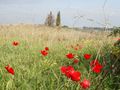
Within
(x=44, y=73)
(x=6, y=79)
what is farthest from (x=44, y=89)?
(x=44, y=73)

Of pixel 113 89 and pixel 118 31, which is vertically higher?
pixel 118 31

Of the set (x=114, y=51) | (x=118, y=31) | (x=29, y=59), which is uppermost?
(x=118, y=31)

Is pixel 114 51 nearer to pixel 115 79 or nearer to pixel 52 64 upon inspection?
pixel 115 79

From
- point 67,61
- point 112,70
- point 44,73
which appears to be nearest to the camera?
point 112,70

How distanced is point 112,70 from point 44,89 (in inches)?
36.1

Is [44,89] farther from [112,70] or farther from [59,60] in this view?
[59,60]

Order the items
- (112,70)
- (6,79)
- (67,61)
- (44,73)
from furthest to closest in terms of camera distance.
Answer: (67,61) → (44,73) → (112,70) → (6,79)

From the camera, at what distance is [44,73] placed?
Answer: 12.4 feet

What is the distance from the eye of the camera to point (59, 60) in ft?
15.6

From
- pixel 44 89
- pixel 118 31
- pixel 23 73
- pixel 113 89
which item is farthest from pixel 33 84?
pixel 118 31

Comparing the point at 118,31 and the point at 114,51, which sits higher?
the point at 118,31

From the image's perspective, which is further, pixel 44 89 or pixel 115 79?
pixel 115 79

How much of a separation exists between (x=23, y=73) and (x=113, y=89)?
113cm

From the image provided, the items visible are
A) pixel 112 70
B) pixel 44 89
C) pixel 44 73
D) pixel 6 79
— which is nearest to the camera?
pixel 44 89
